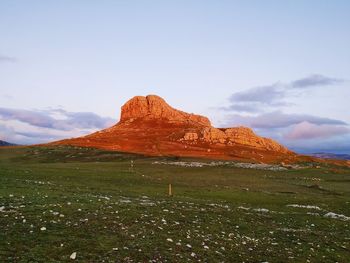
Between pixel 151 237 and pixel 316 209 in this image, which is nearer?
pixel 151 237

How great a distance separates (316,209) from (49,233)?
37.3m

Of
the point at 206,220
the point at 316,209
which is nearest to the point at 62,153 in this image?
the point at 316,209

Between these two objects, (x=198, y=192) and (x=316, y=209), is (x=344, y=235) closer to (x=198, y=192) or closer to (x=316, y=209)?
(x=316, y=209)

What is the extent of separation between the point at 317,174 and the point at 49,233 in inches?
4200

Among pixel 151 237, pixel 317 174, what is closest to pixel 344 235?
pixel 151 237

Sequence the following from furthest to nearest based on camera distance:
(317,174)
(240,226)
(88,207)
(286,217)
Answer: (317,174) → (286,217) → (240,226) → (88,207)

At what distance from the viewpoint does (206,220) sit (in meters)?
28.5

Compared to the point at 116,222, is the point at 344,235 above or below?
below

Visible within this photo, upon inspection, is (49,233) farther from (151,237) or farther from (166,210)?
(166,210)

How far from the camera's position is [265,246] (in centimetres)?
2341

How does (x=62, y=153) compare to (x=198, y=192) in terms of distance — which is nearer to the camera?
(x=198, y=192)

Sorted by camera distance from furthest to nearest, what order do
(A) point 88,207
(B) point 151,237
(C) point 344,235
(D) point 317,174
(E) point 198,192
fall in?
(D) point 317,174, (E) point 198,192, (C) point 344,235, (A) point 88,207, (B) point 151,237

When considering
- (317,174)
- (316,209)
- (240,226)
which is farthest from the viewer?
(317,174)

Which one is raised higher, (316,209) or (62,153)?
(62,153)
